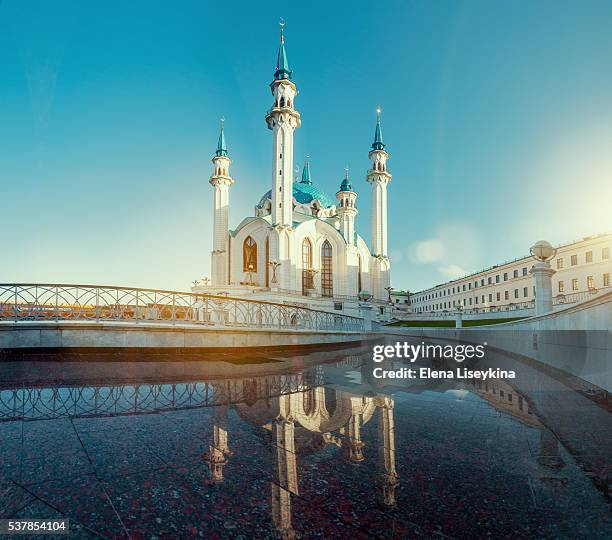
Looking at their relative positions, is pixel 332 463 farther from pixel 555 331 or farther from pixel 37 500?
pixel 555 331

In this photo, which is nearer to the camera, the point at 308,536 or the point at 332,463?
the point at 308,536

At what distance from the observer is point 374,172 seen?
64.9 metres

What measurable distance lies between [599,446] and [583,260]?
5524 centimetres

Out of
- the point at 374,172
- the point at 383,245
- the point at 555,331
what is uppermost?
the point at 374,172

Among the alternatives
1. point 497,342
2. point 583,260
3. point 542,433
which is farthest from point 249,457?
point 583,260

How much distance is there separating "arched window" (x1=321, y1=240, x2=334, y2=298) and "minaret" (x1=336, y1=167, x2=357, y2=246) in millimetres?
4262

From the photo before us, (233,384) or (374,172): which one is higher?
(374,172)

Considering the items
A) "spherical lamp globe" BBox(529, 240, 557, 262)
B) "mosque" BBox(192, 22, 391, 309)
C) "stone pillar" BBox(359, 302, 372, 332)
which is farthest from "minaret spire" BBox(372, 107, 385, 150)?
"spherical lamp globe" BBox(529, 240, 557, 262)

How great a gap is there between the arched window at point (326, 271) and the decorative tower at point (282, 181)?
8.95 metres

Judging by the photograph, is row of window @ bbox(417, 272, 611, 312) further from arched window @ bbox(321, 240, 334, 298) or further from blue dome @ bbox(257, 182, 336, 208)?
blue dome @ bbox(257, 182, 336, 208)

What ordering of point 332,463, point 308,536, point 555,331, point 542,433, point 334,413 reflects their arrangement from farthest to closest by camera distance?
point 555,331
point 334,413
point 542,433
point 332,463
point 308,536

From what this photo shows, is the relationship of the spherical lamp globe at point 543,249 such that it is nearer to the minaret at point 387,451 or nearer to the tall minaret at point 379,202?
the minaret at point 387,451

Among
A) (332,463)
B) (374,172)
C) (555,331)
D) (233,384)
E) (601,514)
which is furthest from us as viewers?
(374,172)

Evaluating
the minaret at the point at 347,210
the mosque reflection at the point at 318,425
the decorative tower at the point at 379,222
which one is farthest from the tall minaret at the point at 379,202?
the mosque reflection at the point at 318,425
